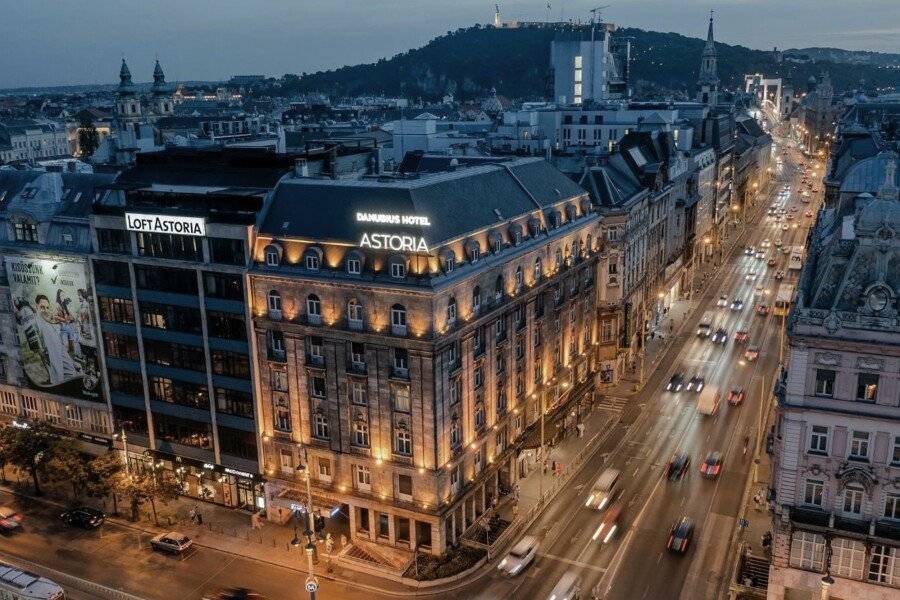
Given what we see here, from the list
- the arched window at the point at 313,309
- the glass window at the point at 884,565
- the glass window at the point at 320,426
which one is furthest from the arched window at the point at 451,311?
the glass window at the point at 884,565

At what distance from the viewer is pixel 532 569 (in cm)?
7562

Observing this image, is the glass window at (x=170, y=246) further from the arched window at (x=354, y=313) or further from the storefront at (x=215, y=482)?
the storefront at (x=215, y=482)

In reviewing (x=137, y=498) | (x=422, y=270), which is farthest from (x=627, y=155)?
(x=137, y=498)

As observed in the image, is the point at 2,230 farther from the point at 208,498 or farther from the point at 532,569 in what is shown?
the point at 532,569

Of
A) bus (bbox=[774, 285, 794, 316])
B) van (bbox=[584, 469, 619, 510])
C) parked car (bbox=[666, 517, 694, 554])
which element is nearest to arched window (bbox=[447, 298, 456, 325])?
van (bbox=[584, 469, 619, 510])

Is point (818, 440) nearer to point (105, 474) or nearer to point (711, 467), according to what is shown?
point (711, 467)

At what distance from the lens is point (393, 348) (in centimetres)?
7512

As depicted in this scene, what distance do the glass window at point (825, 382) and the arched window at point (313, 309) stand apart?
46641mm

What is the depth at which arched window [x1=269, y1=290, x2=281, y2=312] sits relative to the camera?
3201 inches

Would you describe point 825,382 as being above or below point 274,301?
below

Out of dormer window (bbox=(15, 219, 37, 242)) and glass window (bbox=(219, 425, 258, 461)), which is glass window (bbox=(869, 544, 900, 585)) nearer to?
glass window (bbox=(219, 425, 258, 461))

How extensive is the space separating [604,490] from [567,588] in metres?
18.6

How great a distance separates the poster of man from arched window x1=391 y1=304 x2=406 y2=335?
4185 centimetres

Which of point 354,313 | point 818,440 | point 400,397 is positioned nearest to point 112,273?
point 354,313
